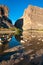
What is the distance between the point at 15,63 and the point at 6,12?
177 metres

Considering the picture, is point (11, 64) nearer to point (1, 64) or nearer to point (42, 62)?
point (1, 64)

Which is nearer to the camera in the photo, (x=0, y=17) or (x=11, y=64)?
(x=11, y=64)

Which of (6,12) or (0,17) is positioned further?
(6,12)

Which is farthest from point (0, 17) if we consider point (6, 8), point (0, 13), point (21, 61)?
point (21, 61)

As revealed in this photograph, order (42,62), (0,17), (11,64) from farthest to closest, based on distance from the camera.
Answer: (0,17)
(42,62)
(11,64)

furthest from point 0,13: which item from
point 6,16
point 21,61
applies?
point 21,61

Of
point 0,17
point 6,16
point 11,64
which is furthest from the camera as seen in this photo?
point 6,16

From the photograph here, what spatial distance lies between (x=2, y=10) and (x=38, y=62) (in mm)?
177839

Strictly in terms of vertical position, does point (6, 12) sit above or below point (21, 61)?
above

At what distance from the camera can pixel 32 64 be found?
57.8 ft

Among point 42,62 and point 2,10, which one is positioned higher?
point 2,10

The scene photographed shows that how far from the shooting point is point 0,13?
185000 millimetres

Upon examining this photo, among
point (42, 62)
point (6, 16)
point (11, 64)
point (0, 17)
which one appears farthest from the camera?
point (6, 16)

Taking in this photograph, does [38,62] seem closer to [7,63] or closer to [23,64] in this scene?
[23,64]
